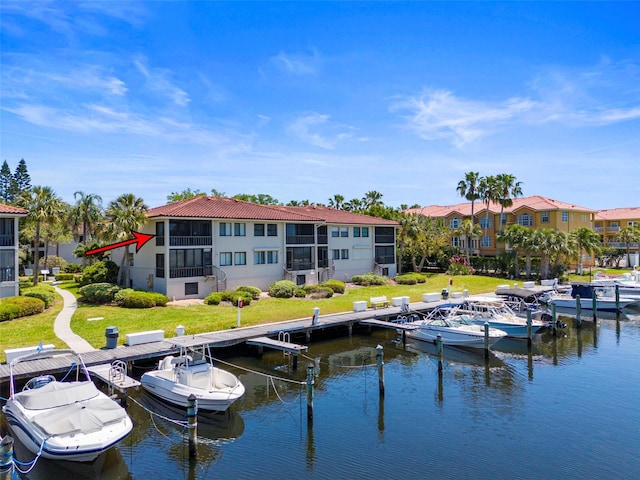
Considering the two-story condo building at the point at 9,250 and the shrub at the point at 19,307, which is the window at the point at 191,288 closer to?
the shrub at the point at 19,307

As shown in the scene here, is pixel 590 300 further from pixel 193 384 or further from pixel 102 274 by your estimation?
pixel 102 274

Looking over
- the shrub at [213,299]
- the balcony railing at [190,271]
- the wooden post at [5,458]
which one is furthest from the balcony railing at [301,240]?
the wooden post at [5,458]

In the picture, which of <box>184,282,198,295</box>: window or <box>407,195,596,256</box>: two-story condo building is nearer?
<box>184,282,198,295</box>: window

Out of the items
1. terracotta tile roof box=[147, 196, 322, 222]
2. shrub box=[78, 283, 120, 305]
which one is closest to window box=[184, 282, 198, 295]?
shrub box=[78, 283, 120, 305]

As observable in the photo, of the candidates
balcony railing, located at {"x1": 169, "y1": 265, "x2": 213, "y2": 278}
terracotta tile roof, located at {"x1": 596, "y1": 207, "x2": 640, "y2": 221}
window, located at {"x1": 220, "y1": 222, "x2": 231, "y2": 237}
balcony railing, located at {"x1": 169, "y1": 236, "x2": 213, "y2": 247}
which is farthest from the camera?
terracotta tile roof, located at {"x1": 596, "y1": 207, "x2": 640, "y2": 221}

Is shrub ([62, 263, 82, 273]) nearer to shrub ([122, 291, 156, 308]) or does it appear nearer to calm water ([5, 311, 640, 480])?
shrub ([122, 291, 156, 308])

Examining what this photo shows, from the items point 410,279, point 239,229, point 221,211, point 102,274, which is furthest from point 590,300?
point 102,274

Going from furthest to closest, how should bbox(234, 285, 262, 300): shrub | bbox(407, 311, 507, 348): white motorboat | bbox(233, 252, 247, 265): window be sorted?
bbox(233, 252, 247, 265): window < bbox(234, 285, 262, 300): shrub < bbox(407, 311, 507, 348): white motorboat
